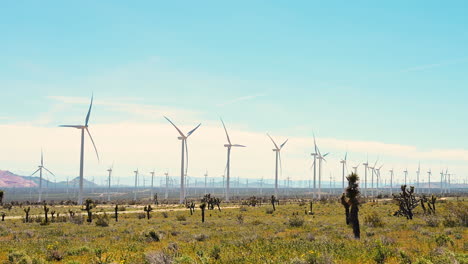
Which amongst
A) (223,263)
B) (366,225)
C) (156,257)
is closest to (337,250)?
(223,263)

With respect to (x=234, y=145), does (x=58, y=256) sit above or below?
below

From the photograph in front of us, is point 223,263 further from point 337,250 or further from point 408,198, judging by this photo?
point 408,198

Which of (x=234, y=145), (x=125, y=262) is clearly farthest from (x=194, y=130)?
(x=125, y=262)

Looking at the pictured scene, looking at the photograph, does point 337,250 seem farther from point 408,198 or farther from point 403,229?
point 408,198

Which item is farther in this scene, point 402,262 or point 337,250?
point 337,250

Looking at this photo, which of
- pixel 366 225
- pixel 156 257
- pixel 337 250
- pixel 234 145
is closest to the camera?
pixel 156 257

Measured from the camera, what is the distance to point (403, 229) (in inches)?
1404

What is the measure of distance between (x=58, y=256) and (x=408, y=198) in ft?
137

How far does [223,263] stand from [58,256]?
392 inches

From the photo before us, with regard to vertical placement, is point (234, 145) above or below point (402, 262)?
above

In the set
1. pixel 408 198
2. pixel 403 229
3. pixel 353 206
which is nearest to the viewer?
pixel 353 206

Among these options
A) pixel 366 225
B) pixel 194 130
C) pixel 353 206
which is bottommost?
pixel 366 225

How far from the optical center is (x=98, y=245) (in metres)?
28.0

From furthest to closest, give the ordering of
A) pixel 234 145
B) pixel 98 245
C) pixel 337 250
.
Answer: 1. pixel 234 145
2. pixel 98 245
3. pixel 337 250
